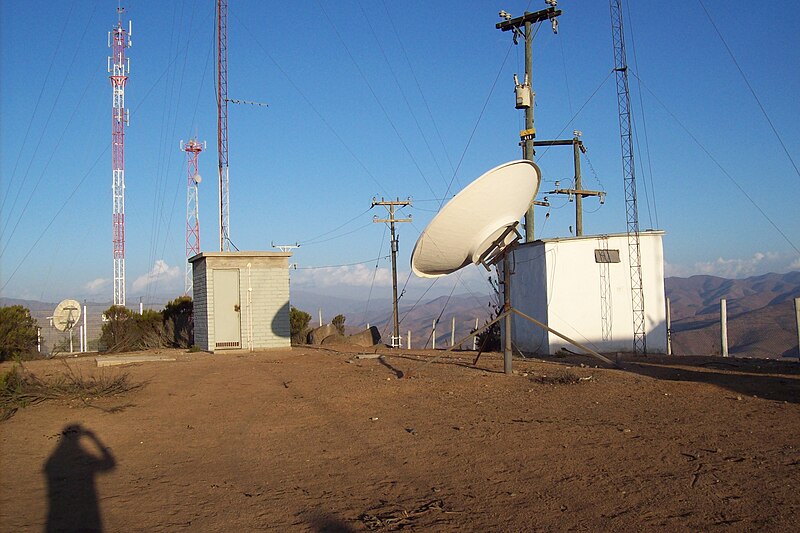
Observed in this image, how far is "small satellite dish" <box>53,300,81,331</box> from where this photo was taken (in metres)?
26.2

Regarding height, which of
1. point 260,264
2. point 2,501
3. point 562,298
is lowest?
point 2,501

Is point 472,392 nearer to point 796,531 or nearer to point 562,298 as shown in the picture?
point 796,531

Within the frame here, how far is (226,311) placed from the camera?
20266mm

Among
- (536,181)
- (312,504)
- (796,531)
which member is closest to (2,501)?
(312,504)

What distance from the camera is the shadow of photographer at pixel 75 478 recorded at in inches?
202

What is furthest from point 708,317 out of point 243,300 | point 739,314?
point 243,300

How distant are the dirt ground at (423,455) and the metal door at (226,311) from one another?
808cm

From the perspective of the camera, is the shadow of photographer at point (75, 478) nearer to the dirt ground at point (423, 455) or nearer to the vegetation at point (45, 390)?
the dirt ground at point (423, 455)

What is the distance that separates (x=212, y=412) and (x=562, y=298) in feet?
41.9

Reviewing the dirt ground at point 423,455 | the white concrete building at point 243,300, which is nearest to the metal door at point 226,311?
the white concrete building at point 243,300

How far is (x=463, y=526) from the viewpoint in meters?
4.59

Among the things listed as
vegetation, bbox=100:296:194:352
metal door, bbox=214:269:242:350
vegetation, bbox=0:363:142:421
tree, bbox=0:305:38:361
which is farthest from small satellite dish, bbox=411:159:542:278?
tree, bbox=0:305:38:361

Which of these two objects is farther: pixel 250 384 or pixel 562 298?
pixel 562 298

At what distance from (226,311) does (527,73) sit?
11.8m
